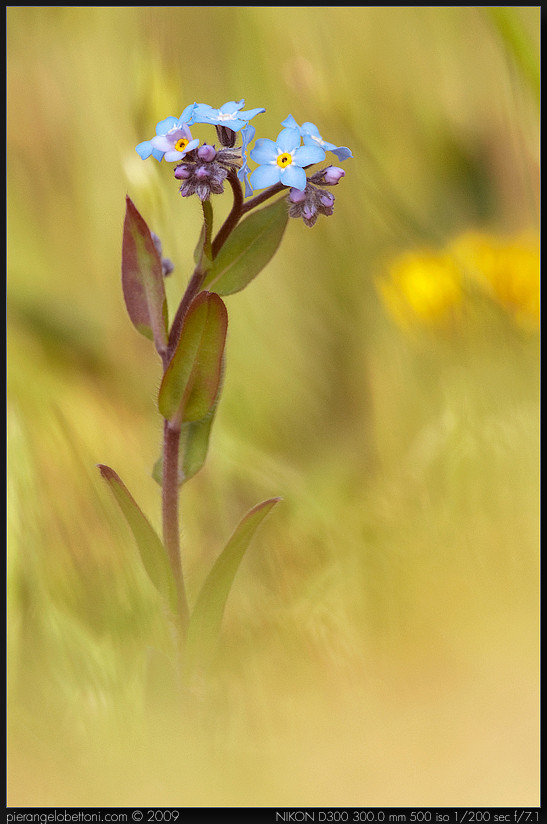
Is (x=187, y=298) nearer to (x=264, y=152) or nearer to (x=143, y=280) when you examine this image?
(x=143, y=280)

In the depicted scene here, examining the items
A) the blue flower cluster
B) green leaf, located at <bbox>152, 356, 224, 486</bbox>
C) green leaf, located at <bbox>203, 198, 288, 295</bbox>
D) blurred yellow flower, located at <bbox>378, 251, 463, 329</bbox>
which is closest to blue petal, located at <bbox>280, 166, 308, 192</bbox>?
the blue flower cluster

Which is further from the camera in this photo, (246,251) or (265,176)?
(246,251)

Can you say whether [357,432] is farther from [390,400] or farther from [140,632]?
[140,632]

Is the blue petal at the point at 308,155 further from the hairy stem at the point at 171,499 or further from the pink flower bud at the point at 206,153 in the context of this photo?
the hairy stem at the point at 171,499

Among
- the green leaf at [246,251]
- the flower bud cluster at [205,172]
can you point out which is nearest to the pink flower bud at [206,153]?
the flower bud cluster at [205,172]

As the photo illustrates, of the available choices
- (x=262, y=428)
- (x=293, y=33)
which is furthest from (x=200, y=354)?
(x=293, y=33)

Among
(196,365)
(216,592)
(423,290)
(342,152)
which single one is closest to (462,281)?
(423,290)

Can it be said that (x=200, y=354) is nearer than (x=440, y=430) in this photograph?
Yes
